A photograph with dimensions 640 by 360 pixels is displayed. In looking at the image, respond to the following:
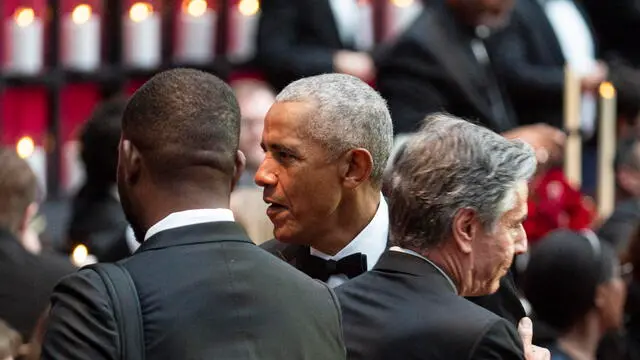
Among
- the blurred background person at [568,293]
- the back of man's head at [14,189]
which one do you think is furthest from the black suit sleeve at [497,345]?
the back of man's head at [14,189]

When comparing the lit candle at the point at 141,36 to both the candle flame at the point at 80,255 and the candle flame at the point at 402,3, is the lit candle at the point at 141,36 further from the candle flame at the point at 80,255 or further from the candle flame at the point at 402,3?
the candle flame at the point at 80,255

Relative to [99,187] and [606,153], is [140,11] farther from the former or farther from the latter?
[606,153]

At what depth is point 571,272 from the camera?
5500 millimetres

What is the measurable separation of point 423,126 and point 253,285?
2.49 feet

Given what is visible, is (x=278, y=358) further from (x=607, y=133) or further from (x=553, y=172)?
(x=607, y=133)

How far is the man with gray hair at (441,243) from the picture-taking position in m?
3.59

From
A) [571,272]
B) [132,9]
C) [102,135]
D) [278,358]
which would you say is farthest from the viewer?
[132,9]

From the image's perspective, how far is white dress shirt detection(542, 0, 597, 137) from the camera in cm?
867

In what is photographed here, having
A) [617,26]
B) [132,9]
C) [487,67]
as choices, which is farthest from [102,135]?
[617,26]

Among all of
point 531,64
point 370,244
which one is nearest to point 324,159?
point 370,244

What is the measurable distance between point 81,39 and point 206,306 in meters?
5.66

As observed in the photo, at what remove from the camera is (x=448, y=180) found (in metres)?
3.73

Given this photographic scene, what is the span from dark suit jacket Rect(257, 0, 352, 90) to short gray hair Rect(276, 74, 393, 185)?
401 cm

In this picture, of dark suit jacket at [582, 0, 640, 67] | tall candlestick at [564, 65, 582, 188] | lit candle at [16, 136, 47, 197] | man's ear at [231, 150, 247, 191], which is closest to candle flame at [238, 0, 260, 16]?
lit candle at [16, 136, 47, 197]
